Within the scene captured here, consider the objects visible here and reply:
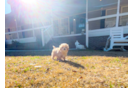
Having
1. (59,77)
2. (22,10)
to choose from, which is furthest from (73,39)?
(22,10)

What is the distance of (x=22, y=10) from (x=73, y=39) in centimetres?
1112

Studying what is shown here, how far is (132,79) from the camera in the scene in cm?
155

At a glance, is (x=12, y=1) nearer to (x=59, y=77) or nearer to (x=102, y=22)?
(x=102, y=22)

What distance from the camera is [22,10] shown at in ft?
45.9

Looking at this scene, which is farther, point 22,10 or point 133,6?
point 22,10

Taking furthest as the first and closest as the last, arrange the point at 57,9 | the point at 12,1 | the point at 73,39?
the point at 12,1 < the point at 57,9 < the point at 73,39

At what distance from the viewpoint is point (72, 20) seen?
12.8m

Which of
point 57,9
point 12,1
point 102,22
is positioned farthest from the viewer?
point 12,1

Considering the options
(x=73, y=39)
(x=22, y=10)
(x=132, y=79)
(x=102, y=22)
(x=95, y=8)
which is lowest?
(x=132, y=79)

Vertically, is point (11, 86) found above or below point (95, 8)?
below

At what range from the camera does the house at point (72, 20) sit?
306 inches

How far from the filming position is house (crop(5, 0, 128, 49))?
777cm
